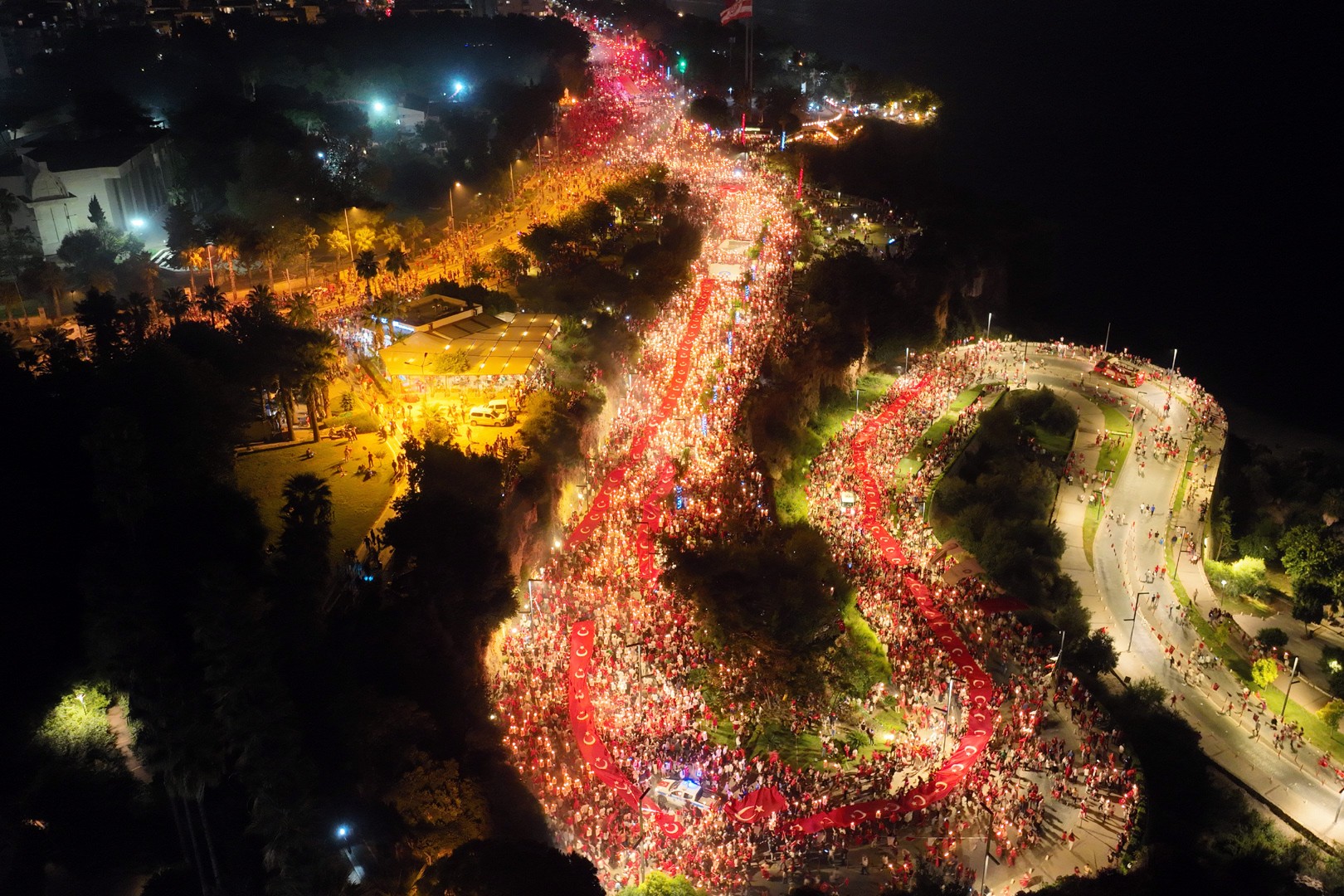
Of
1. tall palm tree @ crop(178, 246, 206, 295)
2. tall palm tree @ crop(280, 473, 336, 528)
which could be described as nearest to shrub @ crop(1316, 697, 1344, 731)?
tall palm tree @ crop(280, 473, 336, 528)

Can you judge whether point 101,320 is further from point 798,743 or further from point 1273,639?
point 1273,639

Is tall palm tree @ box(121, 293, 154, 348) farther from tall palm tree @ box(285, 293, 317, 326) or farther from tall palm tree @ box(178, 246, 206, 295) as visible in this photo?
tall palm tree @ box(178, 246, 206, 295)

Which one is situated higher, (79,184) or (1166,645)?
(79,184)

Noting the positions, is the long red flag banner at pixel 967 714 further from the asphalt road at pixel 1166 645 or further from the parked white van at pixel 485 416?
the parked white van at pixel 485 416

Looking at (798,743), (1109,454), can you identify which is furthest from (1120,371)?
(798,743)

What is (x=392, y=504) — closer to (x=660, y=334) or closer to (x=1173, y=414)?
(x=660, y=334)
